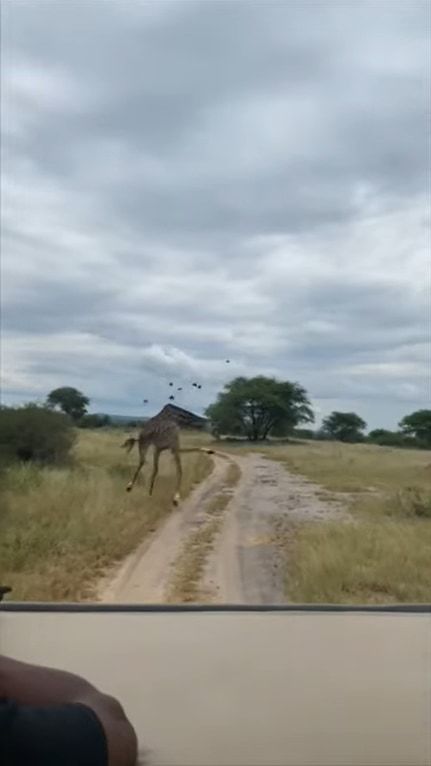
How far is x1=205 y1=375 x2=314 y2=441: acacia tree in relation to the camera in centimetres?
210

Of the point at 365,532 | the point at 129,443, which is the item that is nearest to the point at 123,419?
the point at 129,443

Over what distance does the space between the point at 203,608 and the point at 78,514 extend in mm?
498

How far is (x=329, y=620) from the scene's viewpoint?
5.70ft

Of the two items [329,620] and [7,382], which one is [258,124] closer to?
[7,382]

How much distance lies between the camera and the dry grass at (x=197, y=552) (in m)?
2.03

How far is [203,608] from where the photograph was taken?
1.79 m

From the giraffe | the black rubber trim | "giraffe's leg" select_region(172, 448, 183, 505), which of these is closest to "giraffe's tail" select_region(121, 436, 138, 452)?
the giraffe

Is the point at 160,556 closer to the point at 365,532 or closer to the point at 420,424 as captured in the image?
the point at 365,532

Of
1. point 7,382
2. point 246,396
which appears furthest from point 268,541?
point 7,382

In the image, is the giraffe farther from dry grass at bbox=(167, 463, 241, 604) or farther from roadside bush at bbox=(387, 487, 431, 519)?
roadside bush at bbox=(387, 487, 431, 519)

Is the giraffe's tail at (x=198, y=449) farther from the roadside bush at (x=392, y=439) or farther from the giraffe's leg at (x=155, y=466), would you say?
the roadside bush at (x=392, y=439)

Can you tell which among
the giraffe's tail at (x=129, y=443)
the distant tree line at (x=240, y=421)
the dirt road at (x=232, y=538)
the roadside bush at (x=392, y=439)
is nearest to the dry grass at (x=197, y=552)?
the dirt road at (x=232, y=538)

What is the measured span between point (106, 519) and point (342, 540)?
560 mm

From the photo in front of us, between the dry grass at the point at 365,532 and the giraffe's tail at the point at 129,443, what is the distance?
33 centimetres
